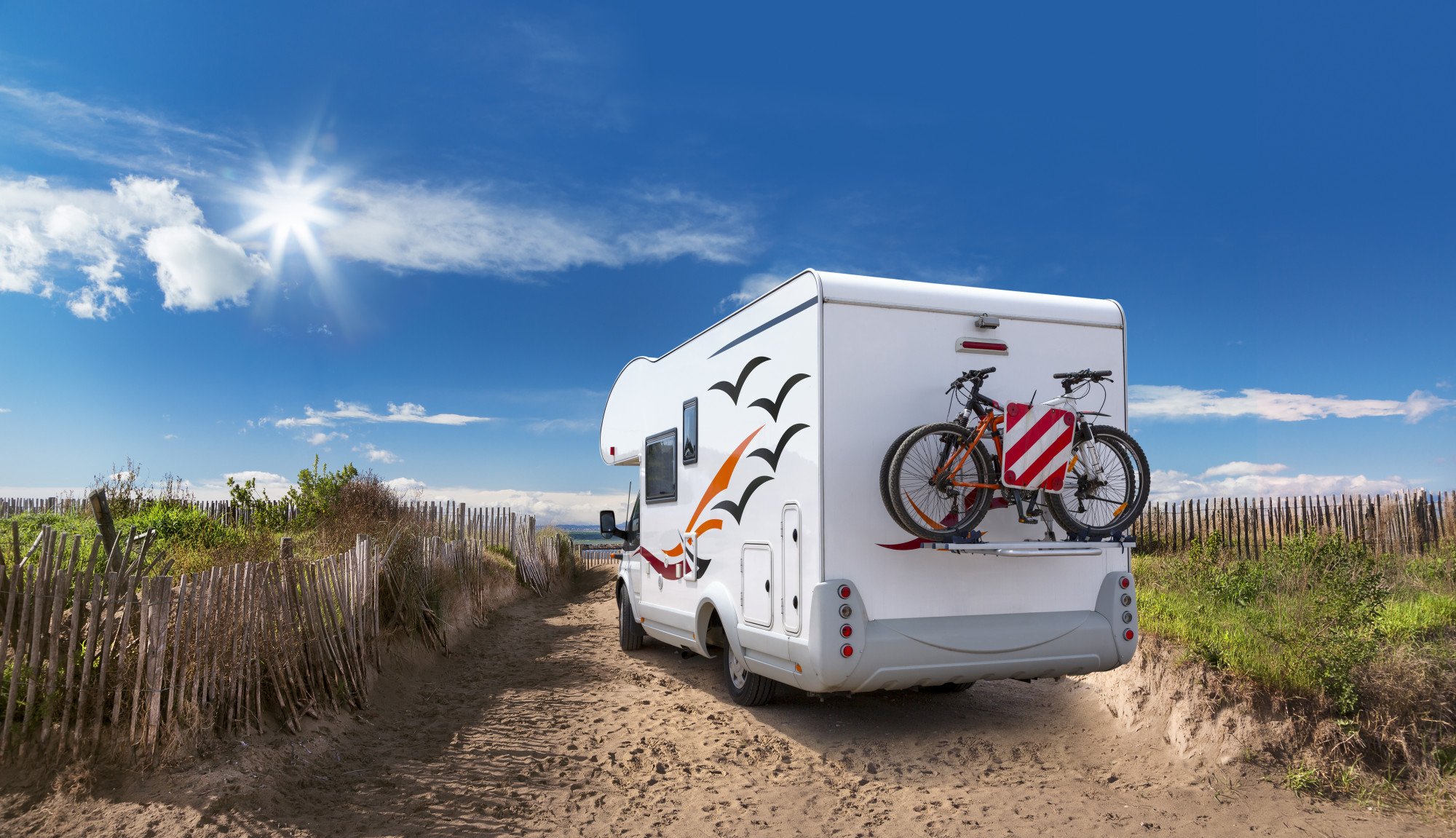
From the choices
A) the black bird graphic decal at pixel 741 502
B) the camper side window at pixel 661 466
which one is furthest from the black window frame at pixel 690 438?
the black bird graphic decal at pixel 741 502

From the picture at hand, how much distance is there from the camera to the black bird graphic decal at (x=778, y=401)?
571cm

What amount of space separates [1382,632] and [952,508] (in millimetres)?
4006

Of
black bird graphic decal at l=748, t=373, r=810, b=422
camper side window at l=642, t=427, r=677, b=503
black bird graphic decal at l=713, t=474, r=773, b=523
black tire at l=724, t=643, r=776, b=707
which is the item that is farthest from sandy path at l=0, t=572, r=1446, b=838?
black bird graphic decal at l=748, t=373, r=810, b=422

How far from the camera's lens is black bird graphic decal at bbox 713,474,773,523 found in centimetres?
617

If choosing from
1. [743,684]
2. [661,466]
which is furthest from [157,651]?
[661,466]

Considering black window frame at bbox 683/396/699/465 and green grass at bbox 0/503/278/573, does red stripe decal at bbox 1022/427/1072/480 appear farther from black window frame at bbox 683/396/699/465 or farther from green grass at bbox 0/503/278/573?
green grass at bbox 0/503/278/573

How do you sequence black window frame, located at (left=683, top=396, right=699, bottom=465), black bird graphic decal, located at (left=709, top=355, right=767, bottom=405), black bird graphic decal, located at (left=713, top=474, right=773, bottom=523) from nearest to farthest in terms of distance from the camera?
black bird graphic decal, located at (left=713, top=474, right=773, bottom=523), black bird graphic decal, located at (left=709, top=355, right=767, bottom=405), black window frame, located at (left=683, top=396, right=699, bottom=465)

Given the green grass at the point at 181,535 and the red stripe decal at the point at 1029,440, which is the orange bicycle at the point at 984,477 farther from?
the green grass at the point at 181,535

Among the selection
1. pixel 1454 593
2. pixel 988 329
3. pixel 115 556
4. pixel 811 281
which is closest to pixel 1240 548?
pixel 1454 593

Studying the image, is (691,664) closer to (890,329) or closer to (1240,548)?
(890,329)

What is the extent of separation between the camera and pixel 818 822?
185 inches

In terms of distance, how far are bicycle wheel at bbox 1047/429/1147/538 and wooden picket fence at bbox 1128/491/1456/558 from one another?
1107 cm

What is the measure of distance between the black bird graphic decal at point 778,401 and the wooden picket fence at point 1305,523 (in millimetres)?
12178

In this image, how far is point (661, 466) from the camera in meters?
8.30
